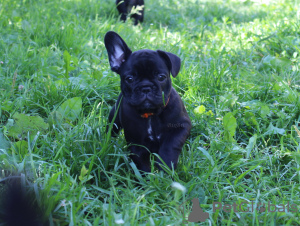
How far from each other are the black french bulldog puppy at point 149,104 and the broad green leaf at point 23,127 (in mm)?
737

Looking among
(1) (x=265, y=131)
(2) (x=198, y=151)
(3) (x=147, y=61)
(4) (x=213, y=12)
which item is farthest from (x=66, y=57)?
(4) (x=213, y=12)

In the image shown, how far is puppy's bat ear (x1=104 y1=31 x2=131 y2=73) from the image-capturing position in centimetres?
287

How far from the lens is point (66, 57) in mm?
4027

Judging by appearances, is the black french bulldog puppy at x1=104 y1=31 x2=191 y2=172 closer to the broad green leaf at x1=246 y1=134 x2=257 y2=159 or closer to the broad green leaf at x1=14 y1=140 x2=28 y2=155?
the broad green leaf at x1=246 y1=134 x2=257 y2=159

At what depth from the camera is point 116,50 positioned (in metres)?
2.89

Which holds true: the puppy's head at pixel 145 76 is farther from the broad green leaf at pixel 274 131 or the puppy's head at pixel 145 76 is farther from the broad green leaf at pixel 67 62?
the broad green leaf at pixel 67 62

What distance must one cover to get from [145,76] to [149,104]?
0.24m

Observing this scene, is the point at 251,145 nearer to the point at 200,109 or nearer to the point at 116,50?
the point at 200,109

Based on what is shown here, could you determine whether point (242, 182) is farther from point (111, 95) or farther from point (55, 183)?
point (111, 95)

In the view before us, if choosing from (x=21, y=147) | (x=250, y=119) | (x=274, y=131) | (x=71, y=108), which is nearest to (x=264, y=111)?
(x=250, y=119)

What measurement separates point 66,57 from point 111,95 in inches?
26.6

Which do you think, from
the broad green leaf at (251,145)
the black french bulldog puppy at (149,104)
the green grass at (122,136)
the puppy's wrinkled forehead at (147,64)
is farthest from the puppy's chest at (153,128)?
the broad green leaf at (251,145)

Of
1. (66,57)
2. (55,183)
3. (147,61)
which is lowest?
(55,183)

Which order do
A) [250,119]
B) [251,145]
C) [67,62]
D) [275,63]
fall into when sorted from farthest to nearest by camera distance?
1. [275,63]
2. [67,62]
3. [250,119]
4. [251,145]
